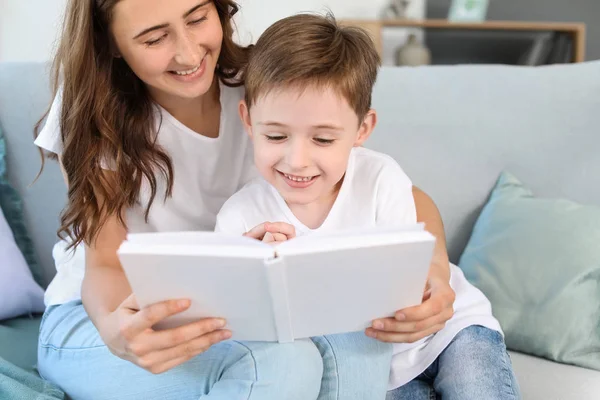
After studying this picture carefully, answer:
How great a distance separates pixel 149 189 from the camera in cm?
132

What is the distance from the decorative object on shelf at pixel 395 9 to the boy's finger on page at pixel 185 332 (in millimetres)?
2890

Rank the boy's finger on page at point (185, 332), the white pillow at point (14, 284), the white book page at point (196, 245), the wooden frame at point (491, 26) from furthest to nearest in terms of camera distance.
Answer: the wooden frame at point (491, 26) < the white pillow at point (14, 284) < the boy's finger on page at point (185, 332) < the white book page at point (196, 245)

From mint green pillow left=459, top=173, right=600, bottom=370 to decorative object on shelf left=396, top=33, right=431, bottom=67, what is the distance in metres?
2.12

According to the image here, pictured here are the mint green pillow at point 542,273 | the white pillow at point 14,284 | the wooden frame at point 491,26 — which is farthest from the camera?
the wooden frame at point 491,26

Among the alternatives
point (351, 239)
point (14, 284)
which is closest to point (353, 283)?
point (351, 239)

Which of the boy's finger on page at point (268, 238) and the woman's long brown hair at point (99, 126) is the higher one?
the woman's long brown hair at point (99, 126)

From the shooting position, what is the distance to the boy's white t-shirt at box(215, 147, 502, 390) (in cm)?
117

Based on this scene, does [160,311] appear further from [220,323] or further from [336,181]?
[336,181]

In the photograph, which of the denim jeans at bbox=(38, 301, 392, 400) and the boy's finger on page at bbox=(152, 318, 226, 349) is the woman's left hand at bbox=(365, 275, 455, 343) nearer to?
the denim jeans at bbox=(38, 301, 392, 400)

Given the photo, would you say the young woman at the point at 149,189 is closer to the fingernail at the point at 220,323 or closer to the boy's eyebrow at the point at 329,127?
the fingernail at the point at 220,323

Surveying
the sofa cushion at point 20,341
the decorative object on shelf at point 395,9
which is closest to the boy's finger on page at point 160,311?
the sofa cushion at point 20,341

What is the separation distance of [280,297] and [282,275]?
51mm

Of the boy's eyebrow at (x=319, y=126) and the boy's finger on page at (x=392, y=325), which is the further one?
the boy's eyebrow at (x=319, y=126)

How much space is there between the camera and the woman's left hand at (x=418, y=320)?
0.97 metres
